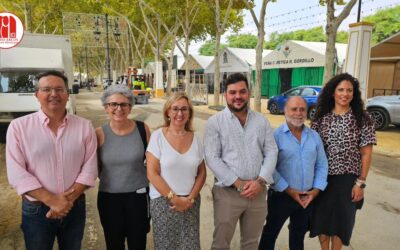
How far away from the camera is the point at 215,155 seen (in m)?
2.55

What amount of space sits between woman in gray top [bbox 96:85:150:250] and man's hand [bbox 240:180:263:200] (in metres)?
0.80

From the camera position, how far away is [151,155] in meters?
2.43

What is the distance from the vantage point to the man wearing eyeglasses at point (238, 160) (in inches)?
101

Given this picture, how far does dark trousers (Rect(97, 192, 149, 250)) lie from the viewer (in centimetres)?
257

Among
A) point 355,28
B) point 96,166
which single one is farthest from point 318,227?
point 355,28

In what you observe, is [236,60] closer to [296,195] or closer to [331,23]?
[331,23]

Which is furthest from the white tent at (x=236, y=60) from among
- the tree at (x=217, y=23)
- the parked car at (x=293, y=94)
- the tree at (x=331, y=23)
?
the tree at (x=331, y=23)

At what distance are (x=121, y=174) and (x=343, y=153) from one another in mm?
1836

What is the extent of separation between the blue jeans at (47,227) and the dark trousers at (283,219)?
62.4 inches

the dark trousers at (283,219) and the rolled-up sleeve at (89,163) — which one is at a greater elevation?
the rolled-up sleeve at (89,163)

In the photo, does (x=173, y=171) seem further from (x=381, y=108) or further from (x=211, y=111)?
(x=211, y=111)

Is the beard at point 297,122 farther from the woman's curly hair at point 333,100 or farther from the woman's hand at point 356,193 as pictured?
the woman's hand at point 356,193

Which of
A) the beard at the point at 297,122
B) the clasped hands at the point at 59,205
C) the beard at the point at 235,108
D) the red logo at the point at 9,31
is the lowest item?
the clasped hands at the point at 59,205

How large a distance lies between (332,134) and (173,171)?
140cm
